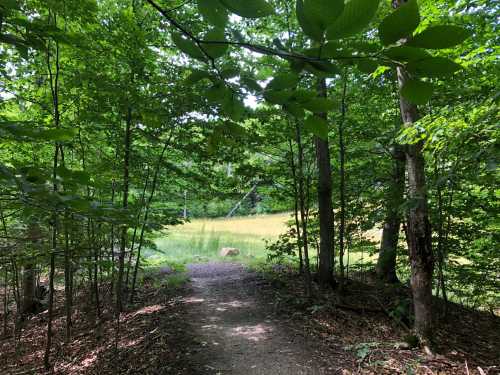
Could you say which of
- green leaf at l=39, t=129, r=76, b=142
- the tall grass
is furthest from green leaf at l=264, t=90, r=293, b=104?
the tall grass

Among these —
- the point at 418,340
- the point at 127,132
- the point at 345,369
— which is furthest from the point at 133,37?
the point at 418,340

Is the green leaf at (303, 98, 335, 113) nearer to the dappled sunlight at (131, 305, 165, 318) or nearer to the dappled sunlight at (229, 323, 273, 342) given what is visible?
the dappled sunlight at (229, 323, 273, 342)

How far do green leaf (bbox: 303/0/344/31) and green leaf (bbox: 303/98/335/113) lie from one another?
0.67ft

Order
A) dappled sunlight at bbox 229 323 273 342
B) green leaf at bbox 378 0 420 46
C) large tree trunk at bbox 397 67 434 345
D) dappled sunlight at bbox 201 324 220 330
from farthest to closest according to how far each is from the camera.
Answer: dappled sunlight at bbox 201 324 220 330 < dappled sunlight at bbox 229 323 273 342 < large tree trunk at bbox 397 67 434 345 < green leaf at bbox 378 0 420 46

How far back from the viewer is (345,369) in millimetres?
3568

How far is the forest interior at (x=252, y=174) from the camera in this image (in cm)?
82

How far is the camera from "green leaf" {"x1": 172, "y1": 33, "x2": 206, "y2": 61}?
2.22ft

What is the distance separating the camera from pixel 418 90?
22.4 inches

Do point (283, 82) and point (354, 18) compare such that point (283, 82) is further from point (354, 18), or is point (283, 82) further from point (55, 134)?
point (55, 134)

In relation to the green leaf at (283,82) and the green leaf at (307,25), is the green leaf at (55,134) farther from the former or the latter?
the green leaf at (307,25)

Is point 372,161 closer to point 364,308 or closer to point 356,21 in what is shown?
point 364,308

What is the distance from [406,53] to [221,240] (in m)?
16.8

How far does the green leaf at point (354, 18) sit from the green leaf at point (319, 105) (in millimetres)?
197

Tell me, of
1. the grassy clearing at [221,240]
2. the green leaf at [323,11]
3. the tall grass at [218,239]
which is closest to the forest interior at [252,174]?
the green leaf at [323,11]
